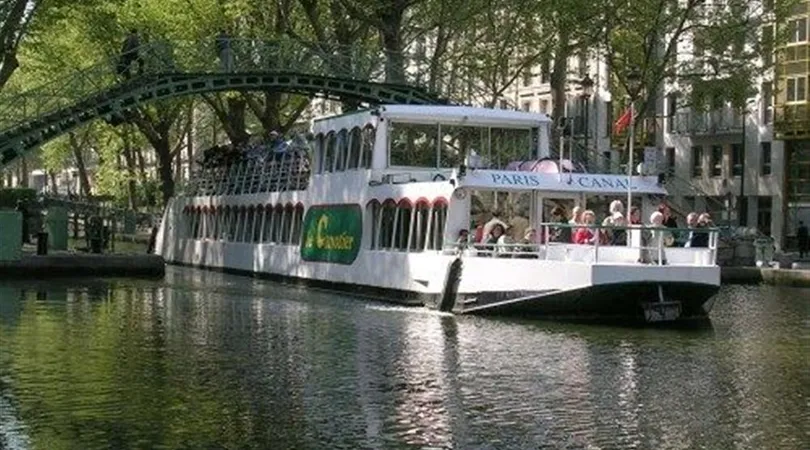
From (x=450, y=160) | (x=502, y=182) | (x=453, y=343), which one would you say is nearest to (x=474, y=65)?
(x=450, y=160)

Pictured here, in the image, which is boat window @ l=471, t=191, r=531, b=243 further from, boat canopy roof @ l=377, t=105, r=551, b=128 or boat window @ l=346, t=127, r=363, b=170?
boat window @ l=346, t=127, r=363, b=170

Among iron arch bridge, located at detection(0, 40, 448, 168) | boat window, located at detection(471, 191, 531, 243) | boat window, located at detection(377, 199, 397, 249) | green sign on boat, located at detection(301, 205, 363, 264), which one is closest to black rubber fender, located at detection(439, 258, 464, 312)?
boat window, located at detection(471, 191, 531, 243)

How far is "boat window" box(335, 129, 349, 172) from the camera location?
144 ft

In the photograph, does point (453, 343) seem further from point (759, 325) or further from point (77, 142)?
point (77, 142)

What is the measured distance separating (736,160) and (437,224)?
49405mm

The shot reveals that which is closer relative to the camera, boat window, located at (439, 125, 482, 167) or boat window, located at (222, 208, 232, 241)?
boat window, located at (439, 125, 482, 167)

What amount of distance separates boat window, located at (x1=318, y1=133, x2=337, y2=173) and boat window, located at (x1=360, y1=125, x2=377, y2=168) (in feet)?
8.16

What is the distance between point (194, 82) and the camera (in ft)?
176

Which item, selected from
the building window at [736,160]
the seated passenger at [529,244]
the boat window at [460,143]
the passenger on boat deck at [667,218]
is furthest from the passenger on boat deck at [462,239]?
the building window at [736,160]

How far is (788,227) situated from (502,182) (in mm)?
45017

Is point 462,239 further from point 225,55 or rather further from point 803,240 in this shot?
Answer: point 803,240

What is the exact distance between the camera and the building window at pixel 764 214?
79.4m

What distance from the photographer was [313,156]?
4731cm

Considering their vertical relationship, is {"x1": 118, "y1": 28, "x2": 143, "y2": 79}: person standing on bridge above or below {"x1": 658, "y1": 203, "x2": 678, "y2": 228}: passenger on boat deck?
above
